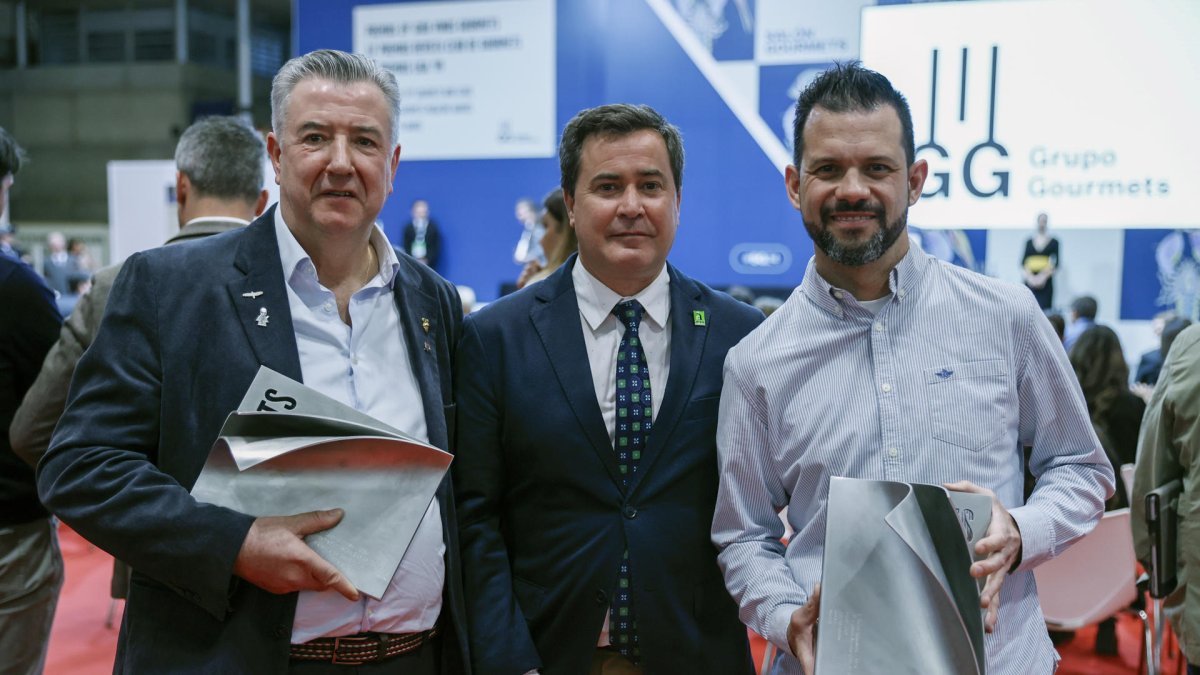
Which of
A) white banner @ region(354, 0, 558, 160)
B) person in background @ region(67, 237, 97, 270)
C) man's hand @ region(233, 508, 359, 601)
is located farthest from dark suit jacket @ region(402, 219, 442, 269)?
man's hand @ region(233, 508, 359, 601)

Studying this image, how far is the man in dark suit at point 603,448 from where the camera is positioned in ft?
6.30

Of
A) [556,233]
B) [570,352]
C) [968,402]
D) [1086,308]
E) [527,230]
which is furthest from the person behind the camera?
[527,230]

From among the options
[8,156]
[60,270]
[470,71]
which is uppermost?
[470,71]

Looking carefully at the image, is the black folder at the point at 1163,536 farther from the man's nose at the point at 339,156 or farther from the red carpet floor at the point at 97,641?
the man's nose at the point at 339,156

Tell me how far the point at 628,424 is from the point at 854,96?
78 cm

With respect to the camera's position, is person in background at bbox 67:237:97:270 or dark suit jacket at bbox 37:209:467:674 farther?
person in background at bbox 67:237:97:270

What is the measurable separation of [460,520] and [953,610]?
0.97m

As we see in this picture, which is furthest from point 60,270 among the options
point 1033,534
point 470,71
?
point 1033,534

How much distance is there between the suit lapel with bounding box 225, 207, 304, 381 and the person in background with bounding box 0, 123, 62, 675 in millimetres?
1246

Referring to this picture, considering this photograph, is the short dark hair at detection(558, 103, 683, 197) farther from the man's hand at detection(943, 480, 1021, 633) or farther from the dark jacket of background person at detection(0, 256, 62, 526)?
the dark jacket of background person at detection(0, 256, 62, 526)

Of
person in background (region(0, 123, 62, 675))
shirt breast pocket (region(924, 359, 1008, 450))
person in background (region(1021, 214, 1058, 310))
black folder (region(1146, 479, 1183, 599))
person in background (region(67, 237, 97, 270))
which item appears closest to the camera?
shirt breast pocket (region(924, 359, 1008, 450))

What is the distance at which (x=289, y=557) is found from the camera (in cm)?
155

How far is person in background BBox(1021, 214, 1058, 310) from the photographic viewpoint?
1027cm

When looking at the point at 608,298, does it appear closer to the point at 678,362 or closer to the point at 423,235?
the point at 678,362
